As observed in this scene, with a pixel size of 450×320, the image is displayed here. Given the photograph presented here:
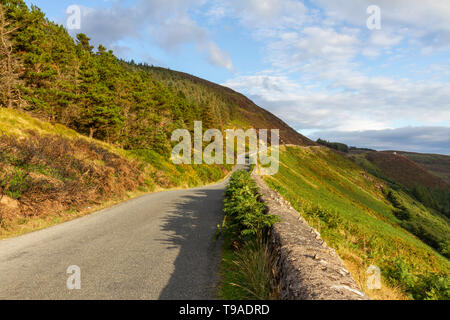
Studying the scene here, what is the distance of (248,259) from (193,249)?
6.99ft

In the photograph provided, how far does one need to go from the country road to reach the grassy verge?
0.35 m

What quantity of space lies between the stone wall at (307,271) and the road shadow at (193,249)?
157cm

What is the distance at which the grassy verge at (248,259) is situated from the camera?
4594mm

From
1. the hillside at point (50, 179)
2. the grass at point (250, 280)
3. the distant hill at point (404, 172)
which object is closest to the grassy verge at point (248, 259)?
the grass at point (250, 280)

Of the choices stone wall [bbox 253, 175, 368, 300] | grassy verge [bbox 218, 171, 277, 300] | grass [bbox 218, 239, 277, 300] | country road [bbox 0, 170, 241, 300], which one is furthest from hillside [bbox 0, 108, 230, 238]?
stone wall [bbox 253, 175, 368, 300]

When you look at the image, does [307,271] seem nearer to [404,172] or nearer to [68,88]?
[68,88]

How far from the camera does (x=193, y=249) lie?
707 centimetres

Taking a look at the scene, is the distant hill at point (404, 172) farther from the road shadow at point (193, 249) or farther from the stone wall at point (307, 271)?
the stone wall at point (307, 271)

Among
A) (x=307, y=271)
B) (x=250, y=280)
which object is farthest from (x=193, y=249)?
(x=307, y=271)

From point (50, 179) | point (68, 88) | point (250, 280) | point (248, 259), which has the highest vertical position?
point (68, 88)

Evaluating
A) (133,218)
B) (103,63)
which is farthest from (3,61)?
(133,218)
